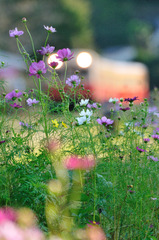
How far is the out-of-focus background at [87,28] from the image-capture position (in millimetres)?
20422

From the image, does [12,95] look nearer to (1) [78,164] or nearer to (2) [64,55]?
(2) [64,55]

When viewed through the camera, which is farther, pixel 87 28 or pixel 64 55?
pixel 87 28

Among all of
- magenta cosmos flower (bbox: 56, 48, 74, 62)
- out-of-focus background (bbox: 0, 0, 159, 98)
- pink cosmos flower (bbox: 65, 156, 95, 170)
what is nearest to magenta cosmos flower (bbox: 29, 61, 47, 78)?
magenta cosmos flower (bbox: 56, 48, 74, 62)

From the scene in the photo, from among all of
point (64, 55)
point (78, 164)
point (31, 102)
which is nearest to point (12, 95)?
point (31, 102)

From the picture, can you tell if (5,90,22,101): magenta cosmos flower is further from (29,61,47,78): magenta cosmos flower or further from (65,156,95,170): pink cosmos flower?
(65,156,95,170): pink cosmos flower

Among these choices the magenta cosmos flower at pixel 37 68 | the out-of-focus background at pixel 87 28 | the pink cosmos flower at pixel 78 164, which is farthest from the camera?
the out-of-focus background at pixel 87 28

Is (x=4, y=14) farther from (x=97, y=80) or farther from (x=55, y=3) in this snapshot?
(x=97, y=80)

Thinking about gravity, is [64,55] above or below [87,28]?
below

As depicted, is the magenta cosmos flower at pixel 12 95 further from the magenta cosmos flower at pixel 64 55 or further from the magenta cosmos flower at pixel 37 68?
the magenta cosmos flower at pixel 64 55

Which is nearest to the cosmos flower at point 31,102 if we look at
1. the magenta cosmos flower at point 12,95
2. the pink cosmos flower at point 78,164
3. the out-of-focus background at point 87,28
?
the magenta cosmos flower at point 12,95

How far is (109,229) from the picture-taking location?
6.84 ft

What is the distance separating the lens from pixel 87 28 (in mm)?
21453

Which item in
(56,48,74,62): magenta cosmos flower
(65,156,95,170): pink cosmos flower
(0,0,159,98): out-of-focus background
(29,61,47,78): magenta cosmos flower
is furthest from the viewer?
(0,0,159,98): out-of-focus background

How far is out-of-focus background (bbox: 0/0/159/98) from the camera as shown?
20.4 m
